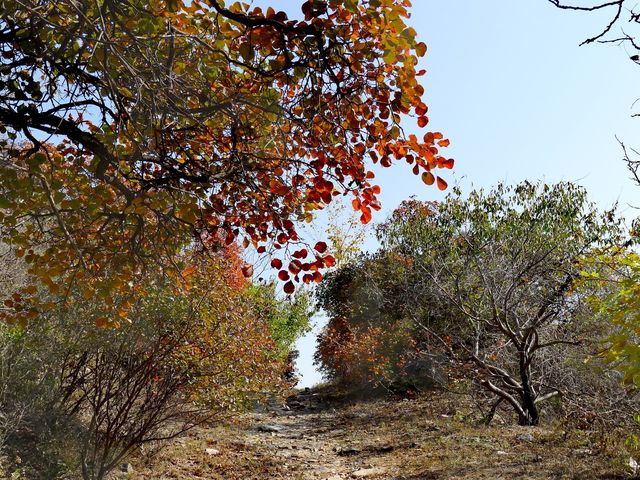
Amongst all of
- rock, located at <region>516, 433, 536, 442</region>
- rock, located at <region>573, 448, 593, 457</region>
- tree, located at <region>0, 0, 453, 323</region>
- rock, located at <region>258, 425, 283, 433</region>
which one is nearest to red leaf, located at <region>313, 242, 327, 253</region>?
tree, located at <region>0, 0, 453, 323</region>

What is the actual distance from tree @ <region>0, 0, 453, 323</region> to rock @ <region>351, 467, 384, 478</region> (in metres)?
5.79

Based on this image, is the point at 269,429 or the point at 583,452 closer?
the point at 583,452

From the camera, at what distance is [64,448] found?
8.04 metres

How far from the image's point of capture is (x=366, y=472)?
9211mm

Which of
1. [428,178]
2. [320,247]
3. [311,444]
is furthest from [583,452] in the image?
[428,178]

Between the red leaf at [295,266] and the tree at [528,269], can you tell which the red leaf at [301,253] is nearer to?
the red leaf at [295,266]

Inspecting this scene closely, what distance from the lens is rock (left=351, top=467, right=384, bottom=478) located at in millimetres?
9039

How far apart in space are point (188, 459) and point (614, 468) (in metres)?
6.67

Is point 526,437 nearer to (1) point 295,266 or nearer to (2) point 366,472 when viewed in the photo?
(2) point 366,472

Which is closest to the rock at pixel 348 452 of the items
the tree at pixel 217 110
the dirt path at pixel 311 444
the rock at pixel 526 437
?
the dirt path at pixel 311 444

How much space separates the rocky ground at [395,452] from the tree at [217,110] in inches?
211

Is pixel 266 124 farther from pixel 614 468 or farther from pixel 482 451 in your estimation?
pixel 482 451

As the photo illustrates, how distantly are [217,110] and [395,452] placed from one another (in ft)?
28.7

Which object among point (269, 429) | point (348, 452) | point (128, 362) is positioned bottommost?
point (348, 452)
